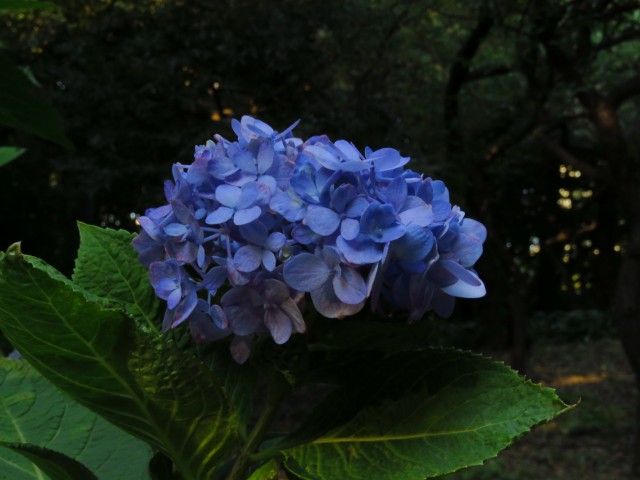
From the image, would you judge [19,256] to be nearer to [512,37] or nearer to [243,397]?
[243,397]

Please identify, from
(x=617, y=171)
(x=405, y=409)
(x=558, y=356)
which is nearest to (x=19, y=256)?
(x=405, y=409)

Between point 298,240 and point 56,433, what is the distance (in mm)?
360

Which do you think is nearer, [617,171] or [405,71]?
[617,171]

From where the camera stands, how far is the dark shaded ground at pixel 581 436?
6.39m

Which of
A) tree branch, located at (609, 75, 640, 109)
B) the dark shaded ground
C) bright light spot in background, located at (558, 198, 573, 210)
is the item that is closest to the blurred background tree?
tree branch, located at (609, 75, 640, 109)

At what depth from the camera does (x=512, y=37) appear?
22.5 feet

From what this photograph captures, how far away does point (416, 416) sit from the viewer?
2.07 feet

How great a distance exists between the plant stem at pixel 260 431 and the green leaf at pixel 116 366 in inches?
1.0

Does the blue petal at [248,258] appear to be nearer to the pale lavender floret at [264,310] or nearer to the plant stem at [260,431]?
the pale lavender floret at [264,310]

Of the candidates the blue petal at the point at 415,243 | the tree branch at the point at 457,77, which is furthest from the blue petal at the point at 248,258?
the tree branch at the point at 457,77

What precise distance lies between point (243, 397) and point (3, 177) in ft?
31.9

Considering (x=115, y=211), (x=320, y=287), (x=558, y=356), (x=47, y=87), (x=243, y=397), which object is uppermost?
(x=320, y=287)

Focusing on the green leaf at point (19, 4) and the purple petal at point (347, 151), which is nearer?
→ the purple petal at point (347, 151)

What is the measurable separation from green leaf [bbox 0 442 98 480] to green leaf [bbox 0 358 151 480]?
0.11 meters
